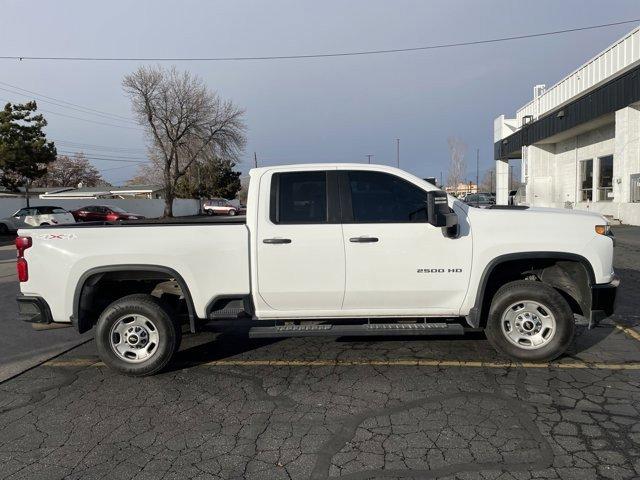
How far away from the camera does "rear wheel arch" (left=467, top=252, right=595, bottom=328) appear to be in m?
4.58

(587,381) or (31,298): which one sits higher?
(31,298)

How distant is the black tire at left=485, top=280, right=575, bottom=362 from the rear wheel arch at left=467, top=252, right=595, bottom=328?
16cm

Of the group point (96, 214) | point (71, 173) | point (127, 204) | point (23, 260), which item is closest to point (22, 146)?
point (96, 214)

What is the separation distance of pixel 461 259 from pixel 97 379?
378cm

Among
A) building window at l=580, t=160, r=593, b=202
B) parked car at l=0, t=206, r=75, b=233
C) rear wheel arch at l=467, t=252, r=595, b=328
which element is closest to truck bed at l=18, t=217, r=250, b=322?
rear wheel arch at l=467, t=252, r=595, b=328

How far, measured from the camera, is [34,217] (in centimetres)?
2170

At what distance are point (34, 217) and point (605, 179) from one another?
28166mm

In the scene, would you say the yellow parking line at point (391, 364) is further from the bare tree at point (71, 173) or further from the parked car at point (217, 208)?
the bare tree at point (71, 173)

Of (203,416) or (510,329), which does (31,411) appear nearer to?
(203,416)

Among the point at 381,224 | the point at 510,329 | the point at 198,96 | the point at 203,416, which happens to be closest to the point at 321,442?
the point at 203,416

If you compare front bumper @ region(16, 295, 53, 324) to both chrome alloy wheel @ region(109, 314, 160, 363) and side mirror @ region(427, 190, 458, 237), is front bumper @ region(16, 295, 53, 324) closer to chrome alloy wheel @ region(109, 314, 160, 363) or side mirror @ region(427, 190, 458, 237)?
chrome alloy wheel @ region(109, 314, 160, 363)

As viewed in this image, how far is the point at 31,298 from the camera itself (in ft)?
15.4

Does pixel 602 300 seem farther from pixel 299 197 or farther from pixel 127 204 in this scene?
pixel 127 204

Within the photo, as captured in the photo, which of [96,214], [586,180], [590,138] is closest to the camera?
[590,138]
